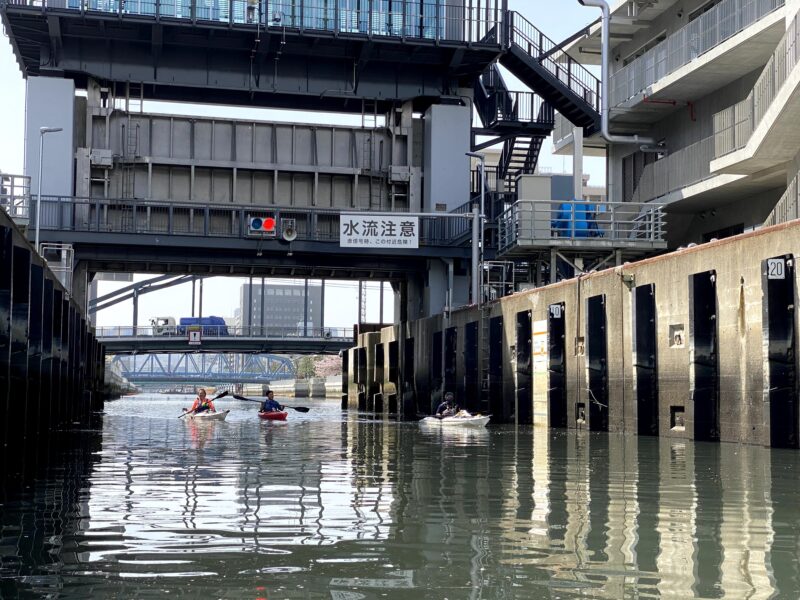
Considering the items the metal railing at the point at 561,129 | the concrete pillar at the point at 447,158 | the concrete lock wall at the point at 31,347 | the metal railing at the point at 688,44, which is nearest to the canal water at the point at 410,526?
the concrete lock wall at the point at 31,347

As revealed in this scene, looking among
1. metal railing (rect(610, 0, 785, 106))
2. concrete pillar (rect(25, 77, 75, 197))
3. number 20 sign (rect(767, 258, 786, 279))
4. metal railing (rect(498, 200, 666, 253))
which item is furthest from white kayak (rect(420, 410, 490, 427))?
concrete pillar (rect(25, 77, 75, 197))

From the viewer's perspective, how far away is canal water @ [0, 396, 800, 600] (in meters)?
9.25

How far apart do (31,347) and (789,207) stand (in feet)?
63.7

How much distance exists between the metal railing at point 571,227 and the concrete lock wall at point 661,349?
2986mm

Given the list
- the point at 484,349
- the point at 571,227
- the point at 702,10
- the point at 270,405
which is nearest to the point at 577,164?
the point at 571,227

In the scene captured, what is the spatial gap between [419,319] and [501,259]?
6.86 metres

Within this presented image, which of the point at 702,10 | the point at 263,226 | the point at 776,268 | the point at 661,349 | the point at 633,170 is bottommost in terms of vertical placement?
the point at 661,349

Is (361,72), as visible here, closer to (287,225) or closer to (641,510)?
(287,225)

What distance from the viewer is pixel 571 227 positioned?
41.2 m

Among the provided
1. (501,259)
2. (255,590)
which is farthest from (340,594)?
(501,259)

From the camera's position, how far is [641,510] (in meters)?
13.6

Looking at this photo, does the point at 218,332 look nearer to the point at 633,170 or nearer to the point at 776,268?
the point at 633,170

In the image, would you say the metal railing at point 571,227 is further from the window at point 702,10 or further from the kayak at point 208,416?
the kayak at point 208,416

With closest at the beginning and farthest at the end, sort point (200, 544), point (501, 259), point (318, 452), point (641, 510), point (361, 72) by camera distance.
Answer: point (200, 544) → point (641, 510) → point (318, 452) → point (501, 259) → point (361, 72)
